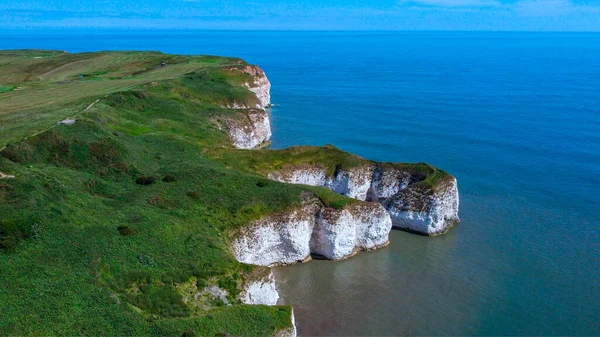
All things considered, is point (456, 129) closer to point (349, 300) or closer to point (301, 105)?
point (301, 105)

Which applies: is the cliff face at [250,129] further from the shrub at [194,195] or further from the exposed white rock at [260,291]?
the exposed white rock at [260,291]

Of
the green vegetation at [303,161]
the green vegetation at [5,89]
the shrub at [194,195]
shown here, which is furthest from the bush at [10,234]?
the green vegetation at [5,89]

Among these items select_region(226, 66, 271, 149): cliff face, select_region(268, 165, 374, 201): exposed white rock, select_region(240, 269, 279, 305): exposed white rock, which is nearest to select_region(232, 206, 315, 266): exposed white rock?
select_region(240, 269, 279, 305): exposed white rock

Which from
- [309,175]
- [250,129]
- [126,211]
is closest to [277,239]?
[126,211]

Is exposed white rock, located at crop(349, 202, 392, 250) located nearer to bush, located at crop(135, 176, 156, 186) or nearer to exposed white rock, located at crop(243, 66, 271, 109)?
bush, located at crop(135, 176, 156, 186)

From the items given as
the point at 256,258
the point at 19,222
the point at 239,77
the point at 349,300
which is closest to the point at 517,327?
the point at 349,300
